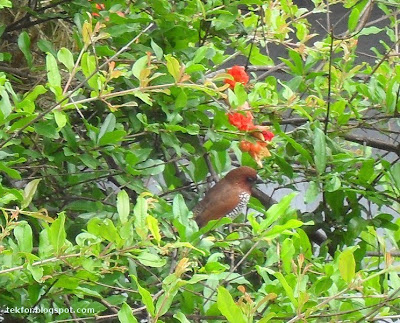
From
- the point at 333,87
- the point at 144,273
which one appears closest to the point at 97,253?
the point at 144,273

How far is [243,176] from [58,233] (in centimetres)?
65

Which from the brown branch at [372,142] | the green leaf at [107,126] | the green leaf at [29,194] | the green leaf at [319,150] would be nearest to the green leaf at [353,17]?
the brown branch at [372,142]

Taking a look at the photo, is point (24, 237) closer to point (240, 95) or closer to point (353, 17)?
point (240, 95)

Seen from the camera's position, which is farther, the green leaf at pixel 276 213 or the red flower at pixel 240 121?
the red flower at pixel 240 121

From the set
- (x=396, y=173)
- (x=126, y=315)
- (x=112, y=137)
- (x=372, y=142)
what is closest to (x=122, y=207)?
(x=126, y=315)

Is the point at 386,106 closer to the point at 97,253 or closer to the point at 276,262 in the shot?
the point at 276,262

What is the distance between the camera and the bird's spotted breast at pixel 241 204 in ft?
4.57

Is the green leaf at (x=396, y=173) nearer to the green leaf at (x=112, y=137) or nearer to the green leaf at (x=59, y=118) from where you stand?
the green leaf at (x=112, y=137)

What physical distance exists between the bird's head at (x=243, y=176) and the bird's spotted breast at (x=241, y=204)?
24mm

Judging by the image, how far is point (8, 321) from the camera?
1.20 m

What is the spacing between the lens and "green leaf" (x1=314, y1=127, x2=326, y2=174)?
50.8 inches

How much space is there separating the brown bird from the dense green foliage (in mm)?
33

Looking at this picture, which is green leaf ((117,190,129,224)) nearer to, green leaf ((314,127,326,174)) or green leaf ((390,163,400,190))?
green leaf ((314,127,326,174))

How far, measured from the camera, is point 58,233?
83cm
